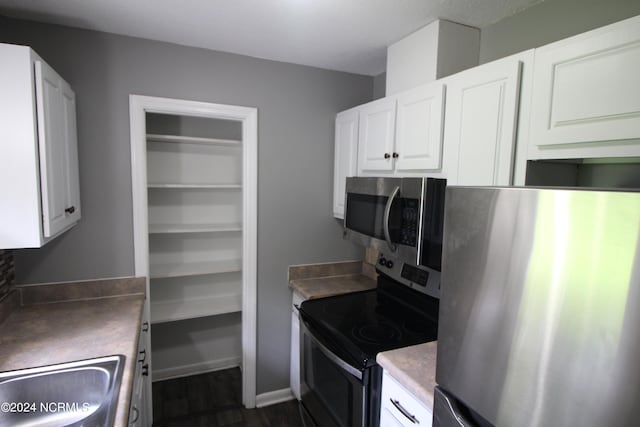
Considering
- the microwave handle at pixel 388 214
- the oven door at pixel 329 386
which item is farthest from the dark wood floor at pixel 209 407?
the microwave handle at pixel 388 214

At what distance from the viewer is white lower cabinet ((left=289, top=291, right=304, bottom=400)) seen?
8.20 ft

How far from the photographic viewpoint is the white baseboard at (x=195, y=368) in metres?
2.89

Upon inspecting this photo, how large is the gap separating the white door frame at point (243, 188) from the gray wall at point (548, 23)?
1502 mm

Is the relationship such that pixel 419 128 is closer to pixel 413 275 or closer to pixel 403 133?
pixel 403 133

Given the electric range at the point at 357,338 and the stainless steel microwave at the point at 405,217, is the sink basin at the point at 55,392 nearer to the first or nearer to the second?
the electric range at the point at 357,338

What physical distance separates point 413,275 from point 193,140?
1919 mm

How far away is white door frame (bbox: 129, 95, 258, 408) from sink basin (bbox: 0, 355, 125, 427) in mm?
911

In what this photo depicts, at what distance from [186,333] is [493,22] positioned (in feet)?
10.3

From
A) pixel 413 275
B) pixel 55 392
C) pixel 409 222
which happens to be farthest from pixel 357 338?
pixel 55 392

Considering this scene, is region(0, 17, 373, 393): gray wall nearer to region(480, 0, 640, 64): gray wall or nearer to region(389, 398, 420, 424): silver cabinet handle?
region(480, 0, 640, 64): gray wall

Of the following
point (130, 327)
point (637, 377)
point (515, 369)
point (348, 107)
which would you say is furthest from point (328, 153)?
point (637, 377)

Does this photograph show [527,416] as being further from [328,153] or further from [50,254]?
[50,254]

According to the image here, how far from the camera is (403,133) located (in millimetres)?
1870

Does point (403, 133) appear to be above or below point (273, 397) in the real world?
above
